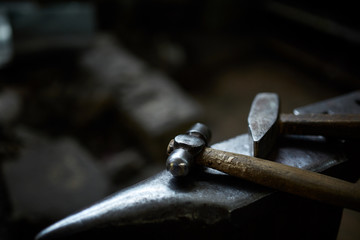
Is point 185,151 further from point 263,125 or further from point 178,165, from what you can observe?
point 263,125

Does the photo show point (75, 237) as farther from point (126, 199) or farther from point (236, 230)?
point (236, 230)

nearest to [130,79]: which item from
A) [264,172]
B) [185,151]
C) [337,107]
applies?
[337,107]

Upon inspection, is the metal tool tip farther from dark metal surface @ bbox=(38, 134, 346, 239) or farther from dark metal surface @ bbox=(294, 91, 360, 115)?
dark metal surface @ bbox=(294, 91, 360, 115)

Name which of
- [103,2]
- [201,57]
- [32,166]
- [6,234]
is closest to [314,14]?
[201,57]

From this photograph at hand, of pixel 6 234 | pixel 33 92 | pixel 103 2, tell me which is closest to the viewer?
pixel 6 234

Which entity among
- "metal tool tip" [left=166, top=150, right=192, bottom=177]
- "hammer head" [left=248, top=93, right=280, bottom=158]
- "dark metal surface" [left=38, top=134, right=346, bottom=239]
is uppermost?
"hammer head" [left=248, top=93, right=280, bottom=158]

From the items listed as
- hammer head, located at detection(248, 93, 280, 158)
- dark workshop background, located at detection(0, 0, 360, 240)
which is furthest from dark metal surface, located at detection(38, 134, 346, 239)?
dark workshop background, located at detection(0, 0, 360, 240)
